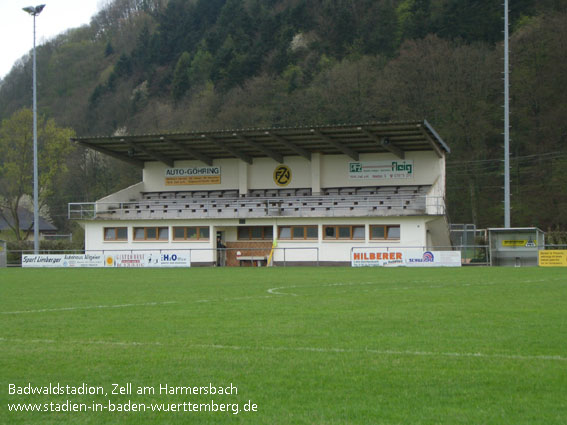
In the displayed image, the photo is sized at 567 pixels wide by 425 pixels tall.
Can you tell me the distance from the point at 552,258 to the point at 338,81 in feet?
125

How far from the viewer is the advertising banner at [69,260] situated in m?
44.4

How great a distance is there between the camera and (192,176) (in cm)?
5550

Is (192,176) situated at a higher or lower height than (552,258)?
higher

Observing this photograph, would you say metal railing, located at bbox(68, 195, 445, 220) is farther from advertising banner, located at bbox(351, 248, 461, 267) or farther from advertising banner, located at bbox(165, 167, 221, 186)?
advertising banner, located at bbox(351, 248, 461, 267)

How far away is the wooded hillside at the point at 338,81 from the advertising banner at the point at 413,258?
50.2 feet

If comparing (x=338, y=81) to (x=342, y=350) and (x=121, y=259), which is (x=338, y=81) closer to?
(x=121, y=259)

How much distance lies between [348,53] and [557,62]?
31.2 m

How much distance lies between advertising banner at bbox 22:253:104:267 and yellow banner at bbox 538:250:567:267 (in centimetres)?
2431

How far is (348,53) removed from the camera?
281ft

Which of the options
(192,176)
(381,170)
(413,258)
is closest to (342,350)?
(413,258)

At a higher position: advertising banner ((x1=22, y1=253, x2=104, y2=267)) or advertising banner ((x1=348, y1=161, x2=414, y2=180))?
advertising banner ((x1=348, y1=161, x2=414, y2=180))

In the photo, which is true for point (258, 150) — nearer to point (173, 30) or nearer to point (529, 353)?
point (529, 353)

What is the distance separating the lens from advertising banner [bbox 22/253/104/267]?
146ft

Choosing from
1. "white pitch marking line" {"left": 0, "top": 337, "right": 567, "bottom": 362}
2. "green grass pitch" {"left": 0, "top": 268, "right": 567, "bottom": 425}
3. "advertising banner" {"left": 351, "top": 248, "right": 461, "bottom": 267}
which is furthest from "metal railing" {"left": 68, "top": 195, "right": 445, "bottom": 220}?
"white pitch marking line" {"left": 0, "top": 337, "right": 567, "bottom": 362}
